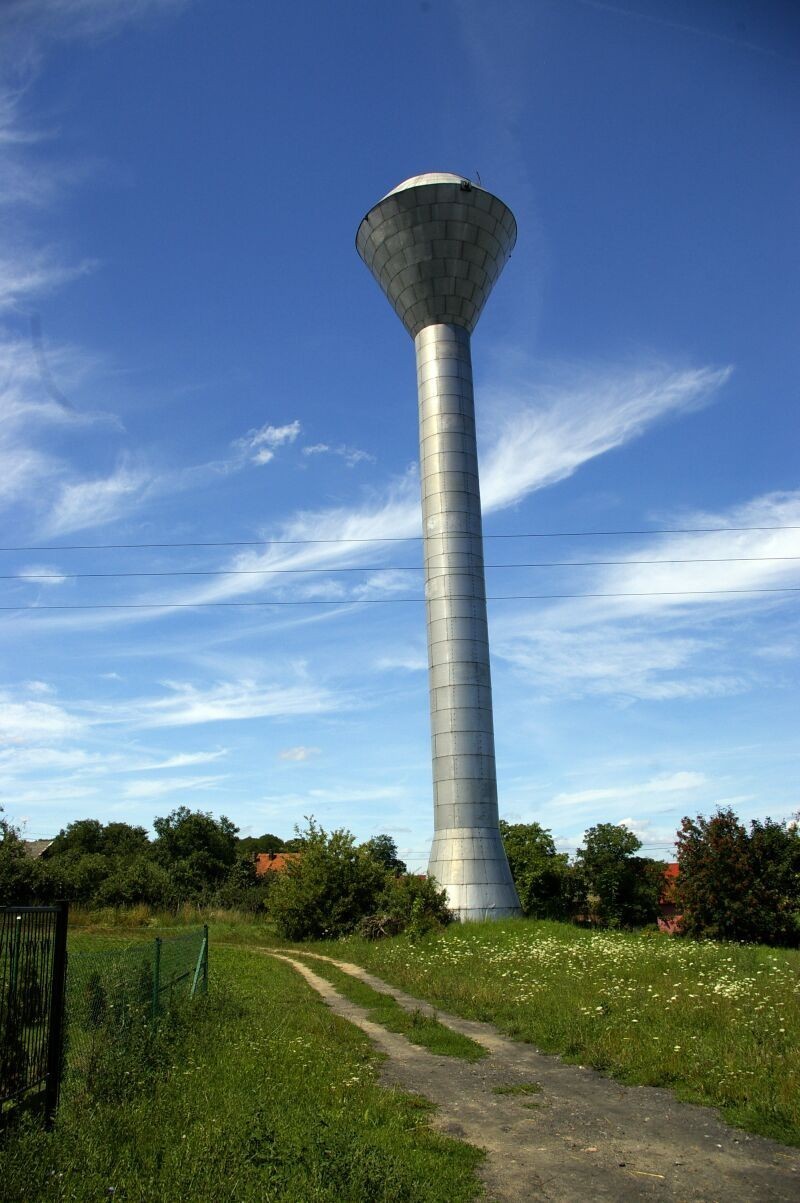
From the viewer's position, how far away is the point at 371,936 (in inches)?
1277

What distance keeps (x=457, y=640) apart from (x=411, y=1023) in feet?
68.6

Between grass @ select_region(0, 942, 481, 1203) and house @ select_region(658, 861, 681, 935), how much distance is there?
2437cm

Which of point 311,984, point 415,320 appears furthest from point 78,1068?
point 415,320

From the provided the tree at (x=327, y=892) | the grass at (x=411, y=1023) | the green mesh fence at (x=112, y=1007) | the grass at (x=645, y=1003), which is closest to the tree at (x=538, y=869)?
the tree at (x=327, y=892)

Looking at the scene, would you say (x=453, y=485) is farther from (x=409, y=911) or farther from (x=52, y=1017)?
(x=52, y=1017)

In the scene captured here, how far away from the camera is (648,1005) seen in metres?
14.3

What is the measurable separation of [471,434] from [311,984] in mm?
24028

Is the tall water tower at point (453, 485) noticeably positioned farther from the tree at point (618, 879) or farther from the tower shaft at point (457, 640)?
the tree at point (618, 879)

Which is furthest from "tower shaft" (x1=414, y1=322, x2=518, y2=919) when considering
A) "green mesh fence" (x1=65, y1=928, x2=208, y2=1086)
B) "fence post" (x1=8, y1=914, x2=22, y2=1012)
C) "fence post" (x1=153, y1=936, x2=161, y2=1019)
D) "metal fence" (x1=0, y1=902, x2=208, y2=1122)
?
"fence post" (x1=8, y1=914, x2=22, y2=1012)

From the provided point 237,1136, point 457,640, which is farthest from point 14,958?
point 457,640

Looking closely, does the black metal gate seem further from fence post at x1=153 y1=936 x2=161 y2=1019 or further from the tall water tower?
the tall water tower

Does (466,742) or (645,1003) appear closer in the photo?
(645,1003)

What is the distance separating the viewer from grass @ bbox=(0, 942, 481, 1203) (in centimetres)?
655

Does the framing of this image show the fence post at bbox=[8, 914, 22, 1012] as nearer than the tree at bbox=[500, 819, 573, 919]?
Yes
